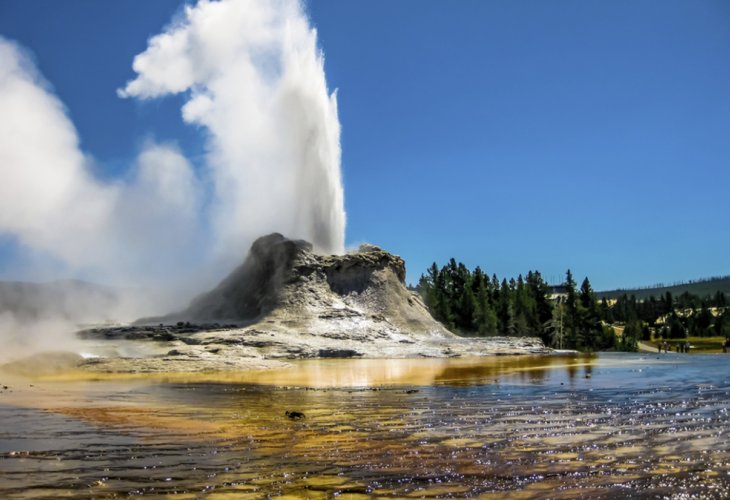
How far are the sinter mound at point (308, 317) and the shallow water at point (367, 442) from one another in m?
14.6

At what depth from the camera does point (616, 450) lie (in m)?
8.90

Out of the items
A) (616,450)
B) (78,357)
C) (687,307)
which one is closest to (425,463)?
(616,450)

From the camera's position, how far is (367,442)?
9656 millimetres

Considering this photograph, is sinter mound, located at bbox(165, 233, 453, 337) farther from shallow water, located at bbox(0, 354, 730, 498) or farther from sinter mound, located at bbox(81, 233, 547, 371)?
shallow water, located at bbox(0, 354, 730, 498)

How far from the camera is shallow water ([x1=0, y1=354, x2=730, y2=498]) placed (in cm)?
695

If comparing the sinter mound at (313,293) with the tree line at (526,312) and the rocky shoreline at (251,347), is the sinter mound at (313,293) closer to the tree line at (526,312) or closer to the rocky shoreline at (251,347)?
the rocky shoreline at (251,347)

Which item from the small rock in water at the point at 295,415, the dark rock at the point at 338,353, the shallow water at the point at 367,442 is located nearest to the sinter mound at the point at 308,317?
the dark rock at the point at 338,353

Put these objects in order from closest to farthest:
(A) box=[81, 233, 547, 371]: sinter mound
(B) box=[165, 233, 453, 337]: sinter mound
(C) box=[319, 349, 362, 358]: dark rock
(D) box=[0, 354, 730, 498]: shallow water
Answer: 1. (D) box=[0, 354, 730, 498]: shallow water
2. (A) box=[81, 233, 547, 371]: sinter mound
3. (C) box=[319, 349, 362, 358]: dark rock
4. (B) box=[165, 233, 453, 337]: sinter mound

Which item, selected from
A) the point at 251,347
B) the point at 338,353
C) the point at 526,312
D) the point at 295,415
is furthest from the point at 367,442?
the point at 526,312

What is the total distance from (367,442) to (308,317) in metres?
35.9

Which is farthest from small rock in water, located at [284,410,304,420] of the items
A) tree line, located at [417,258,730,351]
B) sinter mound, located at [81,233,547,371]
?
tree line, located at [417,258,730,351]

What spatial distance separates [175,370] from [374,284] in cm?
2957

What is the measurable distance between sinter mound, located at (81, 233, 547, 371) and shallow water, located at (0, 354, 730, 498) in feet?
47.8

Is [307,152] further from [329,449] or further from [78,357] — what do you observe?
[329,449]
